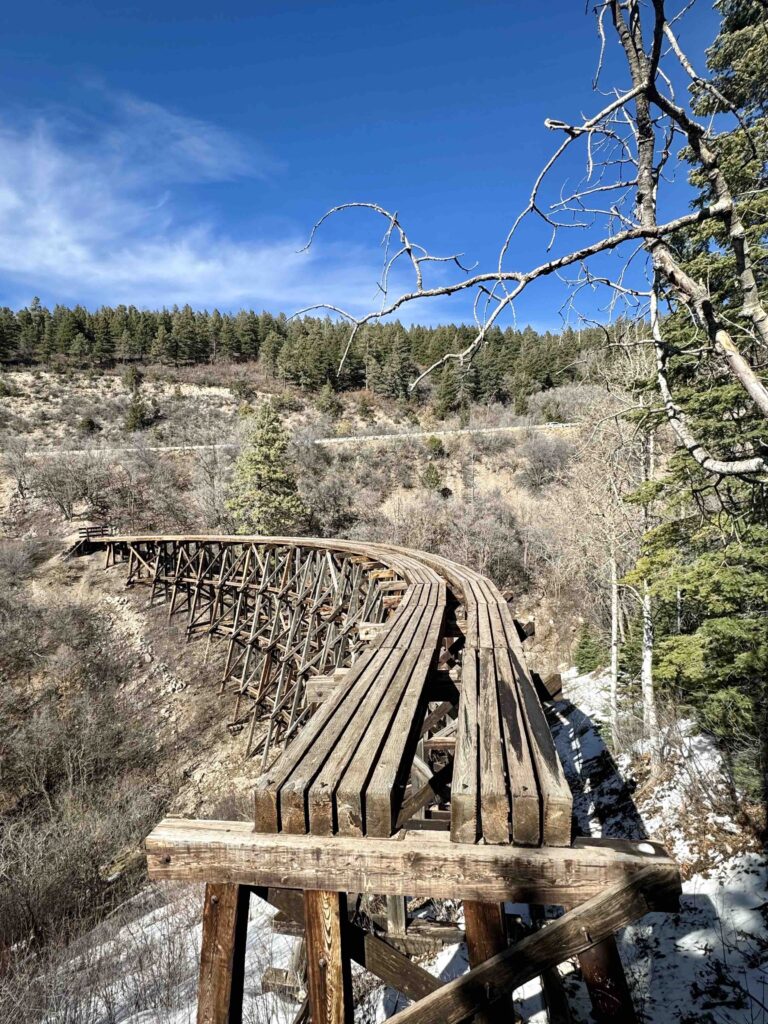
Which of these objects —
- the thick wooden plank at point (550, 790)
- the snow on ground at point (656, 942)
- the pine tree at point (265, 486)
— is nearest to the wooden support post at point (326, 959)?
the thick wooden plank at point (550, 790)

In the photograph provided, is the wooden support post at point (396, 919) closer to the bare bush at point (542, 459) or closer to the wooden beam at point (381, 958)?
the wooden beam at point (381, 958)

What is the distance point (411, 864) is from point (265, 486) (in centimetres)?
2045

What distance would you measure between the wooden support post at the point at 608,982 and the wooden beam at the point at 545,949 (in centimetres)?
17

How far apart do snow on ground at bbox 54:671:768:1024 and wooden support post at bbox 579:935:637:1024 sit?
1.94 meters

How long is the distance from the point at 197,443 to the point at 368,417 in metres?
16.0

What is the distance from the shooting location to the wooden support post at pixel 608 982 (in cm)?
155

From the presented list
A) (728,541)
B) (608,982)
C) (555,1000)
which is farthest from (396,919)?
(728,541)

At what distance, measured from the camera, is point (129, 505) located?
83.4ft

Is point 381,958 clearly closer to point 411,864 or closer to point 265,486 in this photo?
point 411,864

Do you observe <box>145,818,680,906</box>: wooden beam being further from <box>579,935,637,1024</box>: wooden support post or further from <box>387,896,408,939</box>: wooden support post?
<box>387,896,408,939</box>: wooden support post

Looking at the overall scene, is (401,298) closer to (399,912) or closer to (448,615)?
(448,615)

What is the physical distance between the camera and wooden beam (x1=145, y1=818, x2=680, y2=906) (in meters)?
1.45

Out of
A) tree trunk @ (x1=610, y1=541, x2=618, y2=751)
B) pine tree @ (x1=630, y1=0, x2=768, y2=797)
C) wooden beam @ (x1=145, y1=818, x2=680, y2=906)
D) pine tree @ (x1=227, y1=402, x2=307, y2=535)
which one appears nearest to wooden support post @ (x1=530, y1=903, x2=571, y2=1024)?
wooden beam @ (x1=145, y1=818, x2=680, y2=906)

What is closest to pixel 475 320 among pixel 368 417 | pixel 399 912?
pixel 399 912
